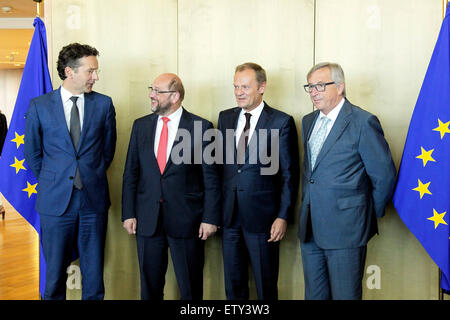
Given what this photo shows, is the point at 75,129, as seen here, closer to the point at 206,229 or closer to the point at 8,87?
the point at 206,229

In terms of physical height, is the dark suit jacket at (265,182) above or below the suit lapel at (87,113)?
below

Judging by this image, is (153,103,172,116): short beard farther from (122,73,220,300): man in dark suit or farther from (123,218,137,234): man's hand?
(123,218,137,234): man's hand

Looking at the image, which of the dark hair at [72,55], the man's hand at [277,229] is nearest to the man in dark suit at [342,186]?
Answer: the man's hand at [277,229]

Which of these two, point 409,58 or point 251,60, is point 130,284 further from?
point 409,58

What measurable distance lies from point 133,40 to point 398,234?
253 cm

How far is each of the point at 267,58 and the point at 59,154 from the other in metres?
1.67

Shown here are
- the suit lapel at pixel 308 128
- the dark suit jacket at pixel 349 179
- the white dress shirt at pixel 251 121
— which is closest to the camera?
the dark suit jacket at pixel 349 179

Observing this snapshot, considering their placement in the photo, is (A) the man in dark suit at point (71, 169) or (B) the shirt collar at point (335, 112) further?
(A) the man in dark suit at point (71, 169)

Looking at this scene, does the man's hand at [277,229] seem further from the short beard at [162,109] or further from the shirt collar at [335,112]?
the short beard at [162,109]

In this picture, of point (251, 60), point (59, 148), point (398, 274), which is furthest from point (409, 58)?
point (59, 148)

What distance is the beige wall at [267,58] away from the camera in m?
3.32

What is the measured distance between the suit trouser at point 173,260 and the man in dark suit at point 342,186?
77 cm

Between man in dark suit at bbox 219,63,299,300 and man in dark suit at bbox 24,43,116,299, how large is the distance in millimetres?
876

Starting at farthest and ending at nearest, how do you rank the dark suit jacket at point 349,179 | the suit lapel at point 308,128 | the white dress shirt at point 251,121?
the white dress shirt at point 251,121, the suit lapel at point 308,128, the dark suit jacket at point 349,179
